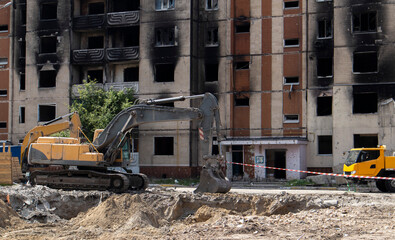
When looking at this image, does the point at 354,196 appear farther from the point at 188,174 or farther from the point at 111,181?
the point at 188,174

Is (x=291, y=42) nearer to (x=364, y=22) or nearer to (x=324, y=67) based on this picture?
(x=324, y=67)

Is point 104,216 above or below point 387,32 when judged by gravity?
below

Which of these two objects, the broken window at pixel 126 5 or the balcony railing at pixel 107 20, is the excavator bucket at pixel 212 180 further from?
the broken window at pixel 126 5

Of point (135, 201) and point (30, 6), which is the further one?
point (30, 6)

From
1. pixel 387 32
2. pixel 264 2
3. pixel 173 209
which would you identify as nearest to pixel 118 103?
pixel 264 2

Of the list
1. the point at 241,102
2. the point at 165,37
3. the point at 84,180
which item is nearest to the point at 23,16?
the point at 165,37

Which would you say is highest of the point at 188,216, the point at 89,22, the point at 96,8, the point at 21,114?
the point at 96,8

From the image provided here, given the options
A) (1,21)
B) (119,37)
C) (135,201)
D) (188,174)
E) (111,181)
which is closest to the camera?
(135,201)

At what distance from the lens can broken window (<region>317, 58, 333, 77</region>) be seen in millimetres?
43250

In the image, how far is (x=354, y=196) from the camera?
Result: 2494 centimetres

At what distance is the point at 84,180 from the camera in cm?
2411

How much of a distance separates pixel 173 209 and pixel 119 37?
28.5m

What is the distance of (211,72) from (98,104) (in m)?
9.26

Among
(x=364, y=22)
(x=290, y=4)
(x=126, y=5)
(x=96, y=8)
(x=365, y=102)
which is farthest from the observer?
(x=96, y=8)
